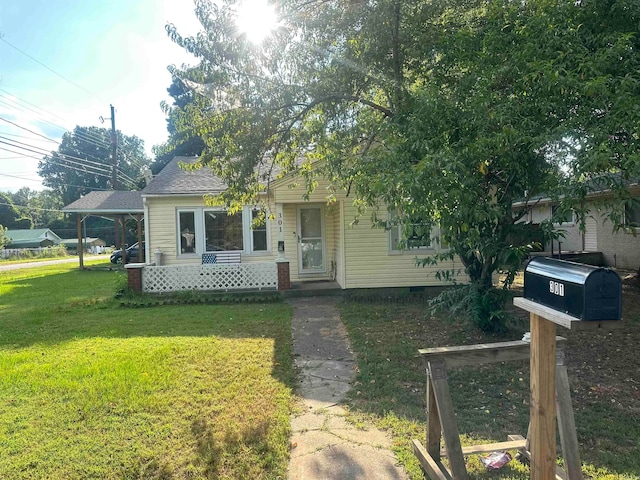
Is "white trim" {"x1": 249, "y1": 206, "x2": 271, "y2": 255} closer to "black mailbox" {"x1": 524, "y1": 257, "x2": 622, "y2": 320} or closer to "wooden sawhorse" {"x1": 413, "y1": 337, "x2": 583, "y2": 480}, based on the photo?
"wooden sawhorse" {"x1": 413, "y1": 337, "x2": 583, "y2": 480}

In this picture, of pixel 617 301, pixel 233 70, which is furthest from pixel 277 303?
pixel 617 301

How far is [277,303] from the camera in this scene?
9.90 metres

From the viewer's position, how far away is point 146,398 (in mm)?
4168

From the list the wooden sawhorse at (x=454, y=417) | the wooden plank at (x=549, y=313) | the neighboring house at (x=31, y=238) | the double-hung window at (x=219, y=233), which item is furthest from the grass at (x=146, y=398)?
the neighboring house at (x=31, y=238)

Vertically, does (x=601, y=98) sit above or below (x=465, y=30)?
below

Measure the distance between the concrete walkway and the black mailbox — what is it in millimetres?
1836

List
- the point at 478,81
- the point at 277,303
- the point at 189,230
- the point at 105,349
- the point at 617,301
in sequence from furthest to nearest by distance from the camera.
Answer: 1. the point at 189,230
2. the point at 277,303
3. the point at 105,349
4. the point at 478,81
5. the point at 617,301

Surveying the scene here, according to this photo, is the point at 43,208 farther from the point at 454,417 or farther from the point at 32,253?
the point at 454,417

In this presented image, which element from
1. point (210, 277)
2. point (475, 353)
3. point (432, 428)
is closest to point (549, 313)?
point (475, 353)

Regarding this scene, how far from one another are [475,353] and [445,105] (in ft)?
9.76

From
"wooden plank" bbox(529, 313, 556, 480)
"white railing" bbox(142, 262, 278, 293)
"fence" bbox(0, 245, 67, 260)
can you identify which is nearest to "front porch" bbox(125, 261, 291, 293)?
"white railing" bbox(142, 262, 278, 293)

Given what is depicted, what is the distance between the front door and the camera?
39.6 feet

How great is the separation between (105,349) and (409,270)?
23.4 feet

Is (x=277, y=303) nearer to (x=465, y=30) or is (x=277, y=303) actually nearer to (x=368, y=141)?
(x=368, y=141)
